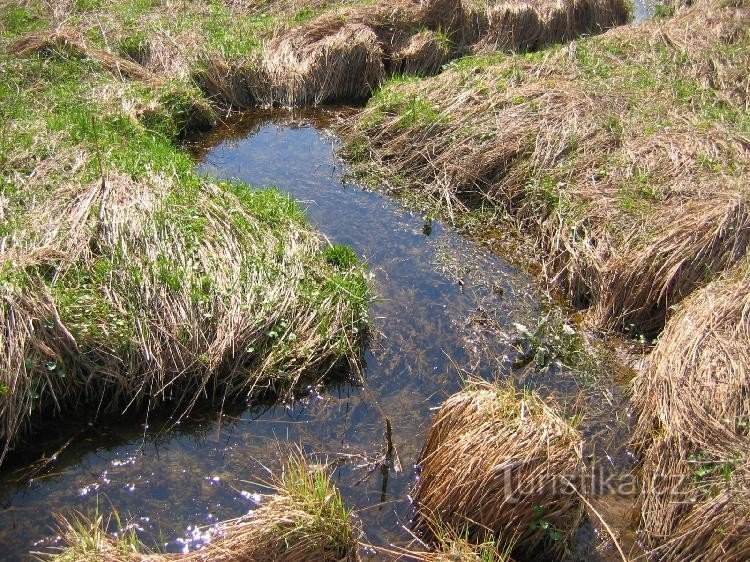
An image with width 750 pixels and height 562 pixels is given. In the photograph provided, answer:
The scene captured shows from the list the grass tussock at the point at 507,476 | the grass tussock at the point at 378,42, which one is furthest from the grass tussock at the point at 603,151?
the grass tussock at the point at 507,476

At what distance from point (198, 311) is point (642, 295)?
413cm

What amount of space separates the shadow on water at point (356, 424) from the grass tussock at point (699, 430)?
0.94 m

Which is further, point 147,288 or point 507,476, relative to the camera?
point 147,288

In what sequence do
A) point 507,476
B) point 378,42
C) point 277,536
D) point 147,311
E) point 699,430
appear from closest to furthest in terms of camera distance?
point 277,536 < point 507,476 < point 699,430 < point 147,311 < point 378,42

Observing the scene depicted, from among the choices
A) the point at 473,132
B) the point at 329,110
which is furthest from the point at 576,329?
the point at 329,110

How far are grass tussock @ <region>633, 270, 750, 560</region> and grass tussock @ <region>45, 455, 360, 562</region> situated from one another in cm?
218

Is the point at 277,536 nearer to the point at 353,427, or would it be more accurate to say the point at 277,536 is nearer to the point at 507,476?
the point at 507,476

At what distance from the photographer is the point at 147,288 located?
6.46 m

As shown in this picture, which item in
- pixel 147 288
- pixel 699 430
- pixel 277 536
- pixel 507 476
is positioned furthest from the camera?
pixel 147 288

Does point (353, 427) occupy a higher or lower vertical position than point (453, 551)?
lower

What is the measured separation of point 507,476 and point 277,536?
4.84 ft

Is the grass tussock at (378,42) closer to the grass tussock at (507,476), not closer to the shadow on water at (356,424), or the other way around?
the shadow on water at (356,424)

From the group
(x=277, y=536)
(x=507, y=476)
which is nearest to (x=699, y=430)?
(x=507, y=476)

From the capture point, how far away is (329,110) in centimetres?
1196
